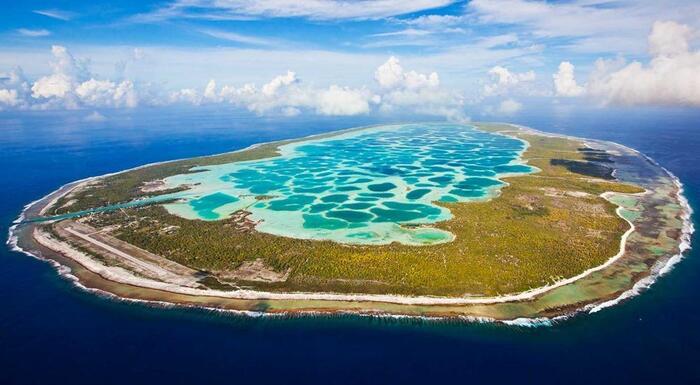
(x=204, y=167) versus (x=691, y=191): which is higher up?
(x=204, y=167)

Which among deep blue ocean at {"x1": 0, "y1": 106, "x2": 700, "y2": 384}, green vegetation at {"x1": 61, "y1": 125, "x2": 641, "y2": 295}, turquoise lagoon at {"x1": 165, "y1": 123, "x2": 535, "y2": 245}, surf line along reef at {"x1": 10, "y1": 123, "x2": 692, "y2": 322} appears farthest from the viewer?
turquoise lagoon at {"x1": 165, "y1": 123, "x2": 535, "y2": 245}

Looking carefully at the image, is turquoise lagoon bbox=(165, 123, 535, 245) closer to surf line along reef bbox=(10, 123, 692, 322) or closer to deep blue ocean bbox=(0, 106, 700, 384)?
surf line along reef bbox=(10, 123, 692, 322)

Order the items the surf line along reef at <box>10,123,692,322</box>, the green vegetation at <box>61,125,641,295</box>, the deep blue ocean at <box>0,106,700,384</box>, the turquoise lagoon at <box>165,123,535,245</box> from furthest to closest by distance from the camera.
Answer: the turquoise lagoon at <box>165,123,535,245</box> < the green vegetation at <box>61,125,641,295</box> < the surf line along reef at <box>10,123,692,322</box> < the deep blue ocean at <box>0,106,700,384</box>

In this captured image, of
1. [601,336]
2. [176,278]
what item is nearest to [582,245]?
[601,336]

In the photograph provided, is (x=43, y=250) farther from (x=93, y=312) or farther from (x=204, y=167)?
(x=204, y=167)

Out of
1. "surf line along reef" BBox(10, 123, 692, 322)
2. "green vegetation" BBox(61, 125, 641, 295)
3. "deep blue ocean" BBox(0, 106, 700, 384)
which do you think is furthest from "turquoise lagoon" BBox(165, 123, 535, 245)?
"deep blue ocean" BBox(0, 106, 700, 384)

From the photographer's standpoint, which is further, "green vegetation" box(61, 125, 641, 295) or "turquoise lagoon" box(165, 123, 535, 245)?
"turquoise lagoon" box(165, 123, 535, 245)

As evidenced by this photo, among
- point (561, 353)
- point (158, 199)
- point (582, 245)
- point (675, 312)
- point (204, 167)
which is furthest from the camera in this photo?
point (204, 167)

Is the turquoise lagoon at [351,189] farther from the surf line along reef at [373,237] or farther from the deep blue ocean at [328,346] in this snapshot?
the deep blue ocean at [328,346]
